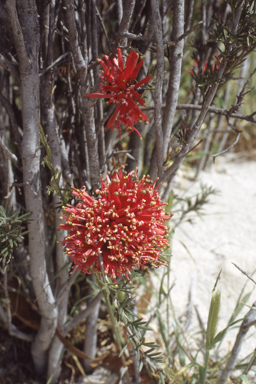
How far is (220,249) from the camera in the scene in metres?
1.91

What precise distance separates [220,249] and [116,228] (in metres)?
→ 1.37

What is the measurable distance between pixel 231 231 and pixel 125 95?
1.58m

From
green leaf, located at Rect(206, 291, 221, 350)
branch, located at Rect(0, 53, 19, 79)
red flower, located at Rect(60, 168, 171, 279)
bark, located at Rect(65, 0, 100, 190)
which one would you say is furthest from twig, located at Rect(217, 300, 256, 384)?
branch, located at Rect(0, 53, 19, 79)

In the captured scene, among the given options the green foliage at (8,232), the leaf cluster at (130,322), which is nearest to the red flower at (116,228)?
the leaf cluster at (130,322)

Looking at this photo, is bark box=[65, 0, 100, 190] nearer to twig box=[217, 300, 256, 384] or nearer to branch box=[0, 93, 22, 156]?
branch box=[0, 93, 22, 156]

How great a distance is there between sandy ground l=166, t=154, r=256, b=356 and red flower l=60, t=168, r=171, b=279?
74cm

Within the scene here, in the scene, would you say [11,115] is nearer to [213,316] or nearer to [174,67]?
[174,67]

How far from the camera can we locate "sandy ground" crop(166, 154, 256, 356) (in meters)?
1.64

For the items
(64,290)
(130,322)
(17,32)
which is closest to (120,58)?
(17,32)

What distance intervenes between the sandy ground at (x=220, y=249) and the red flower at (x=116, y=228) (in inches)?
29.1

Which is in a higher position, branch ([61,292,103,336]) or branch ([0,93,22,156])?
branch ([0,93,22,156])

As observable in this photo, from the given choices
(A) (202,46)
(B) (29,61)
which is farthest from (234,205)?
(B) (29,61)

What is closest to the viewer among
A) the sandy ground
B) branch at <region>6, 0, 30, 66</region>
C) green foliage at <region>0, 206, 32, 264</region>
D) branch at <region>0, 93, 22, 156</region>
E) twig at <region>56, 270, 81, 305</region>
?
branch at <region>6, 0, 30, 66</region>

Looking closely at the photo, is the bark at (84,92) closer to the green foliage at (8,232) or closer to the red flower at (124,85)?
the red flower at (124,85)
